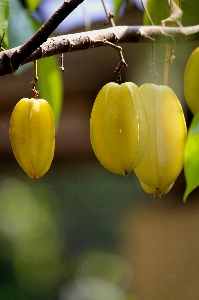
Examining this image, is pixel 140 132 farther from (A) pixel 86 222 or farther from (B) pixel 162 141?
(A) pixel 86 222

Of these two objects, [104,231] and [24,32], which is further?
[104,231]

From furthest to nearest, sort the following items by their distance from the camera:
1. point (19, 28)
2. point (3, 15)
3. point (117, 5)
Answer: point (117, 5)
point (19, 28)
point (3, 15)

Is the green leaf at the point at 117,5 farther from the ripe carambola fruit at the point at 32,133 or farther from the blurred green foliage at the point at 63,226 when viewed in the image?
the blurred green foliage at the point at 63,226

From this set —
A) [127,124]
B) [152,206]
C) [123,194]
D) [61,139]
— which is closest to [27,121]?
[127,124]

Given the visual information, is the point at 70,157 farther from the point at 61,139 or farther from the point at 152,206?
the point at 152,206

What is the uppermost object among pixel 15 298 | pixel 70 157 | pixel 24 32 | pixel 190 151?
pixel 24 32

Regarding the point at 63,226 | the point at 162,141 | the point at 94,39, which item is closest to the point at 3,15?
the point at 94,39

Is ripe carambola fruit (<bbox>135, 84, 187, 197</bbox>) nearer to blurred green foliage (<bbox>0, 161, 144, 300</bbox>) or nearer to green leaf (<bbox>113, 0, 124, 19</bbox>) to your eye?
green leaf (<bbox>113, 0, 124, 19</bbox>)
